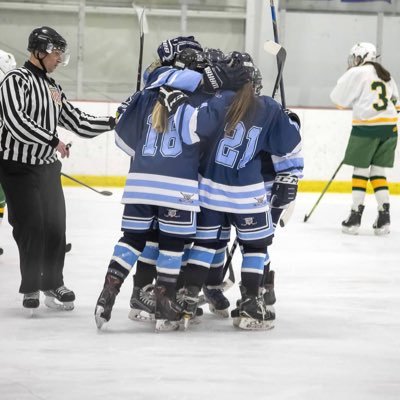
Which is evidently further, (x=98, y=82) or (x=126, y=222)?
(x=98, y=82)

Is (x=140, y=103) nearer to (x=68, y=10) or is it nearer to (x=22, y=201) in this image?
(x=22, y=201)

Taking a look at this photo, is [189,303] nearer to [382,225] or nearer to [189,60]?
[189,60]

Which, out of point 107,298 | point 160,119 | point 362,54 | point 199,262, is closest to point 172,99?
point 160,119

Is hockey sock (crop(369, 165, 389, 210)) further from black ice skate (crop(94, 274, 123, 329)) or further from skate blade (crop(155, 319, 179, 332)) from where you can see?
black ice skate (crop(94, 274, 123, 329))

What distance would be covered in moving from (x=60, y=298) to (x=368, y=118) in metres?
3.37

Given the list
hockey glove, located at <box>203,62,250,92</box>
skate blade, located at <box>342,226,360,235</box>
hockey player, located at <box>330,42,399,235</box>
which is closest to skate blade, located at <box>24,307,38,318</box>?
hockey glove, located at <box>203,62,250,92</box>

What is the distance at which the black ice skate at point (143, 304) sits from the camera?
3.90 meters

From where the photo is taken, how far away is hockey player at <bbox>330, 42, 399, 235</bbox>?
694 centimetres

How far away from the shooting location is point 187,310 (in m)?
3.76

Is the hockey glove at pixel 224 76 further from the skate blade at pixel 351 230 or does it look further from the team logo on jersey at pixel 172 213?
the skate blade at pixel 351 230

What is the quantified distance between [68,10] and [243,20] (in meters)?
1.53

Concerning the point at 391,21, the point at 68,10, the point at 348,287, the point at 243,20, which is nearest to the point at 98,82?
the point at 68,10

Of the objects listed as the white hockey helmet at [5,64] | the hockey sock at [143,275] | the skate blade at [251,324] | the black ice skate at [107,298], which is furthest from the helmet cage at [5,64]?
the skate blade at [251,324]

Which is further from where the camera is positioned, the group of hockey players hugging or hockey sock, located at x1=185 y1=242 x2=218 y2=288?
hockey sock, located at x1=185 y1=242 x2=218 y2=288
